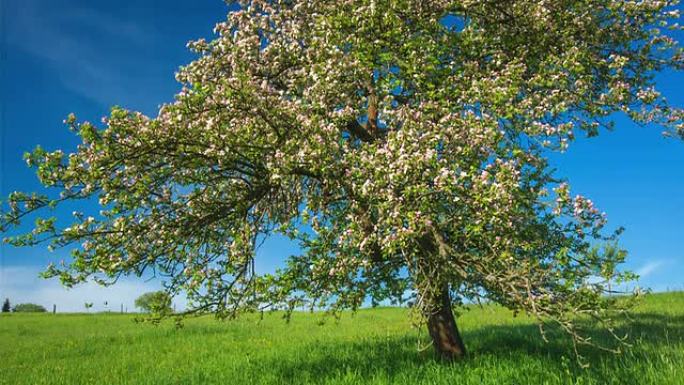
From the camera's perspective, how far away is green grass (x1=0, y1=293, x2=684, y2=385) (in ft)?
39.4

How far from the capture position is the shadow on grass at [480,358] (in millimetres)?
12398

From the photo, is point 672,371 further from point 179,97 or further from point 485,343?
point 179,97

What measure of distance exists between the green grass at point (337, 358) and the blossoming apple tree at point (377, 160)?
1.59 m

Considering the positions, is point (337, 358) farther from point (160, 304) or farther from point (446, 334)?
point (160, 304)

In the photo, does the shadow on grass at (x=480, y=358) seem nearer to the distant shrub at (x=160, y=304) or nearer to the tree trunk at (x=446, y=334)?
the tree trunk at (x=446, y=334)

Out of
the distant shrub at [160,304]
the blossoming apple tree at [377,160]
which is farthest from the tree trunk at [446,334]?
the distant shrub at [160,304]

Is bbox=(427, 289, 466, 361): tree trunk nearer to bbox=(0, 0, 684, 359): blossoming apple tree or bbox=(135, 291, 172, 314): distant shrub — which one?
bbox=(0, 0, 684, 359): blossoming apple tree

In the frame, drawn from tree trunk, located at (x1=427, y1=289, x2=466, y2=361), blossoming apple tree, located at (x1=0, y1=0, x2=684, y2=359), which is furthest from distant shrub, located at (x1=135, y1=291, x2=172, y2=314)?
tree trunk, located at (x1=427, y1=289, x2=466, y2=361)

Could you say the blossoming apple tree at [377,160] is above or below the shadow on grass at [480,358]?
above

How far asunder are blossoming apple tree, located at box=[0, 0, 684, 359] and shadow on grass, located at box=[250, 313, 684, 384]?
138 cm

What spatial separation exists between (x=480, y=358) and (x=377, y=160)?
666cm

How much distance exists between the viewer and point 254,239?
12.2m

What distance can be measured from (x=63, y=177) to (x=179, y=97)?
2.78 m

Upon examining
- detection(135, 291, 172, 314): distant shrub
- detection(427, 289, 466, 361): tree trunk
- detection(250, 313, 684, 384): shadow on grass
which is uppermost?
detection(135, 291, 172, 314): distant shrub
